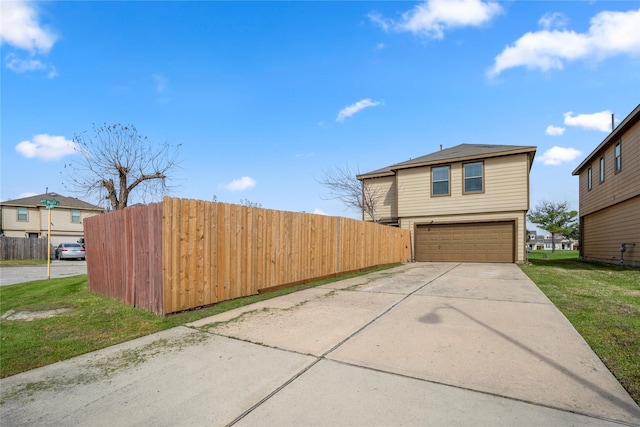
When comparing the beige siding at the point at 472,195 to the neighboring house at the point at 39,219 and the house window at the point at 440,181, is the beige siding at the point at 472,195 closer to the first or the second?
the house window at the point at 440,181

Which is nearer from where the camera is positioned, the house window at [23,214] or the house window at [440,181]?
the house window at [440,181]

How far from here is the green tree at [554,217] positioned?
136 ft

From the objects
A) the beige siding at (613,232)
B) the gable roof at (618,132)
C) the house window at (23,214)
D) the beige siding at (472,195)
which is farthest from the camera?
the house window at (23,214)

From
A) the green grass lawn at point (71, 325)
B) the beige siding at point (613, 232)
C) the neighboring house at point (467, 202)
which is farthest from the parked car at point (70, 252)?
the beige siding at point (613, 232)

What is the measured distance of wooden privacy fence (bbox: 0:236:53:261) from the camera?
20.4 metres

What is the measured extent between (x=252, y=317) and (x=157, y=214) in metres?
2.24

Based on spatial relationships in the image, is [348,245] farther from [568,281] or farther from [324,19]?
[324,19]

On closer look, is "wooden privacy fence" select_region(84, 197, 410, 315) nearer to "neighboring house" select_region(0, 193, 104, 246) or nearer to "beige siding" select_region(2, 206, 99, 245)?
"neighboring house" select_region(0, 193, 104, 246)

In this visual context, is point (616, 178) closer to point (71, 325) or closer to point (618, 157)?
point (618, 157)

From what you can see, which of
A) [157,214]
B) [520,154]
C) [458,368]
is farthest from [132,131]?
[520,154]

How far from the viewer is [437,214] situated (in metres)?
15.3

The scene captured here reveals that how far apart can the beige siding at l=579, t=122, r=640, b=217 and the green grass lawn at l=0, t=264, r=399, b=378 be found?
13.1 meters

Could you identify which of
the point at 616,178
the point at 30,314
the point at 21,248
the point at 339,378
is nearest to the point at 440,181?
the point at 616,178

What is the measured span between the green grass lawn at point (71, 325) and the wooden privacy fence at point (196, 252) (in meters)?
0.27
